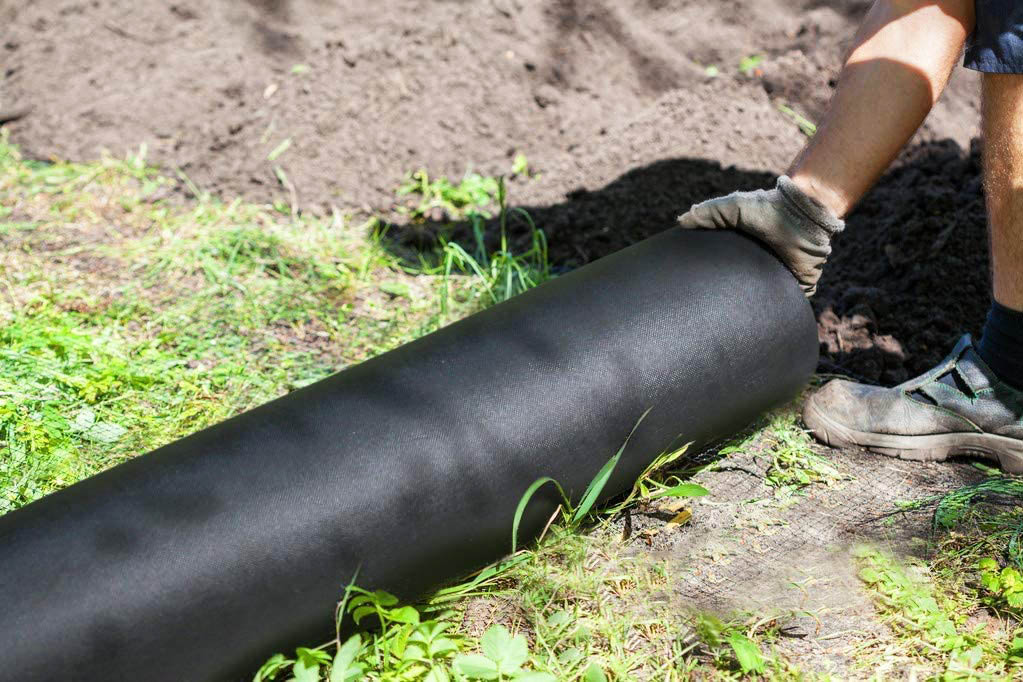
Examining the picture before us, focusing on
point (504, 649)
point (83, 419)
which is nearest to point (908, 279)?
point (504, 649)

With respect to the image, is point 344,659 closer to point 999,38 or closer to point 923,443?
point 923,443

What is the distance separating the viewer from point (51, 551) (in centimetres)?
152

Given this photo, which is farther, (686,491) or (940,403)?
(940,403)

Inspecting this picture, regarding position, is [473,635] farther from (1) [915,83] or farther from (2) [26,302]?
(2) [26,302]

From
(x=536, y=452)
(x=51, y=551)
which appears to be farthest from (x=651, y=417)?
(x=51, y=551)

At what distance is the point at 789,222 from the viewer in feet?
7.10

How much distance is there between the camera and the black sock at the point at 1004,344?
2.15 meters

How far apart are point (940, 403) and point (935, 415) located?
0.11ft

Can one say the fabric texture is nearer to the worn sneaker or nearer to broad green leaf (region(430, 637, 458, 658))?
the worn sneaker

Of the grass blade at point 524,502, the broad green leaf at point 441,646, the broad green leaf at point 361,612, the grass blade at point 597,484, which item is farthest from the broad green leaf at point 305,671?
the grass blade at point 597,484

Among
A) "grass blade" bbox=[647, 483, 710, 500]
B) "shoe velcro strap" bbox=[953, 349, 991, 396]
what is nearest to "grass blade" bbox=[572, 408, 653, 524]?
"grass blade" bbox=[647, 483, 710, 500]

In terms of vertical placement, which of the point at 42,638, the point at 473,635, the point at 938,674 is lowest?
the point at 473,635

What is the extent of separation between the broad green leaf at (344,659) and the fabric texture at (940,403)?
4.39ft

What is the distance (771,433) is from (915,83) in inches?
36.3
